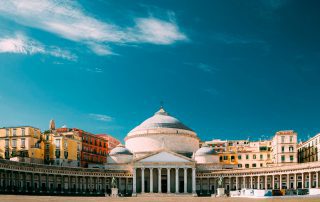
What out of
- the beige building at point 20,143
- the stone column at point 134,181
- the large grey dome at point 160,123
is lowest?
the stone column at point 134,181

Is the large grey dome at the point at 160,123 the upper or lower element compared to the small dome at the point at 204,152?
upper

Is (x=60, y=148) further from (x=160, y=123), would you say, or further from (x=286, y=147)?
(x=286, y=147)

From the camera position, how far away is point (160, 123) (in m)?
150

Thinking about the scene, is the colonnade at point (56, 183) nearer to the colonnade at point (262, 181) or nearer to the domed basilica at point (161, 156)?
the domed basilica at point (161, 156)

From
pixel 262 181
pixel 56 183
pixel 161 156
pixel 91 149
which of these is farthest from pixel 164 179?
pixel 56 183

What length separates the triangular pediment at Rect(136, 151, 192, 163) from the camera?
132875 millimetres

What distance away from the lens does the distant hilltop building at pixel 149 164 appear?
4542 inches

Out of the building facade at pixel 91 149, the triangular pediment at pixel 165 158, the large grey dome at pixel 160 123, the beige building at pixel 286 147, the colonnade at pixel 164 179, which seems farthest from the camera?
the large grey dome at pixel 160 123

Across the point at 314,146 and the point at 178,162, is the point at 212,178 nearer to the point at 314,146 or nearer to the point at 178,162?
the point at 178,162

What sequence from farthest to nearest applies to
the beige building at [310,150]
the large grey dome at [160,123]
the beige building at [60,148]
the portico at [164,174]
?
the large grey dome at [160,123] < the portico at [164,174] < the beige building at [60,148] < the beige building at [310,150]

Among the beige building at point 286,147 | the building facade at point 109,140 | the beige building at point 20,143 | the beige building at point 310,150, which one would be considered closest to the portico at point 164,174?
the beige building at point 286,147

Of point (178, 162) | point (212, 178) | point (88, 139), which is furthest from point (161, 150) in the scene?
point (88, 139)

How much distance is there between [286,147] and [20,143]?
6917 cm

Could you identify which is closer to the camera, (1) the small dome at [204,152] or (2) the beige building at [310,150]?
(2) the beige building at [310,150]
